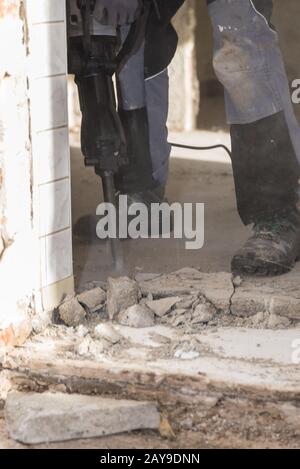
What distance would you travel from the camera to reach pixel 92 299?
238 cm

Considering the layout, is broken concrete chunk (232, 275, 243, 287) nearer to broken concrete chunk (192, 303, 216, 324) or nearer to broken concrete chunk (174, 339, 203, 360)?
broken concrete chunk (192, 303, 216, 324)

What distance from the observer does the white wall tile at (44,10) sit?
2.10 meters

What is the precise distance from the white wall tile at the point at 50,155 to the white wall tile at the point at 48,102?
2cm

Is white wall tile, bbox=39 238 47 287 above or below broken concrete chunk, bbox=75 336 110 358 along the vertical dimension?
above

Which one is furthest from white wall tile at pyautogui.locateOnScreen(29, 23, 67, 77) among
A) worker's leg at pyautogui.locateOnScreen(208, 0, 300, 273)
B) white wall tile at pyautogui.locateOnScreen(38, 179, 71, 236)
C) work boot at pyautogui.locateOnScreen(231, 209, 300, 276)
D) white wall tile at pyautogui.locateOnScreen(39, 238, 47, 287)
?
work boot at pyautogui.locateOnScreen(231, 209, 300, 276)

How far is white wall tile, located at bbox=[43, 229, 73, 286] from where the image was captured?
7.41 ft

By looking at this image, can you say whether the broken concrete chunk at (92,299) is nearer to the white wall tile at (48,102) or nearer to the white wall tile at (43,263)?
the white wall tile at (43,263)

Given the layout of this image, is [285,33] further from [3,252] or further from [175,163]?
[3,252]

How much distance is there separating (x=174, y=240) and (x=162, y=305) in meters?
0.71

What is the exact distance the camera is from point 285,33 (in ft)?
15.7

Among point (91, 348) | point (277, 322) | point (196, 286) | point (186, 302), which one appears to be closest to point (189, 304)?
point (186, 302)

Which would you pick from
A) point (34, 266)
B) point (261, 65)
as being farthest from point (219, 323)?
point (261, 65)

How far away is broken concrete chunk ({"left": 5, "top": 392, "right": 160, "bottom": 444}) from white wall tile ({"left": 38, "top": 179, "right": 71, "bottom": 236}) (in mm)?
491

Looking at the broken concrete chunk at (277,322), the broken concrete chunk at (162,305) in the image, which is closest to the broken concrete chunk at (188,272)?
the broken concrete chunk at (162,305)
